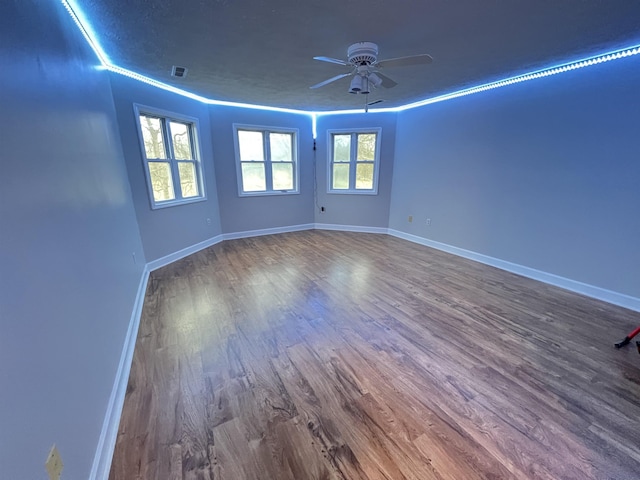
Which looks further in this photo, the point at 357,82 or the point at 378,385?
the point at 357,82

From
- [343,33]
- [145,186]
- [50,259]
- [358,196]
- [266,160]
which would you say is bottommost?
[358,196]

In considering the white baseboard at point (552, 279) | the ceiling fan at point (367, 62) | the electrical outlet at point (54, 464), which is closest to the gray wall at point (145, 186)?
the ceiling fan at point (367, 62)

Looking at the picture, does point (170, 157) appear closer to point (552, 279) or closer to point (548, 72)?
point (548, 72)

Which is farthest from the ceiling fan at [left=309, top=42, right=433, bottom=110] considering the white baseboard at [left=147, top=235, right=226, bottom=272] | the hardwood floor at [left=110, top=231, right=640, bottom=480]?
the white baseboard at [left=147, top=235, right=226, bottom=272]

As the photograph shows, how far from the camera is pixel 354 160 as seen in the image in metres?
5.44

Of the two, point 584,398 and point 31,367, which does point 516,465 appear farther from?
point 31,367

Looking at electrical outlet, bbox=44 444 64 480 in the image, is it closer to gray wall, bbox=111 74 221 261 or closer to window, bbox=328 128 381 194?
gray wall, bbox=111 74 221 261

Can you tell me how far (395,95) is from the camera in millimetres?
3830

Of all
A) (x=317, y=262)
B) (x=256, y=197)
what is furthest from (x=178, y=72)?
(x=317, y=262)

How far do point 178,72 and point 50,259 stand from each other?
2.80 meters

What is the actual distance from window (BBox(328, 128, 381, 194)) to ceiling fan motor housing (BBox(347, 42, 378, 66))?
302 cm

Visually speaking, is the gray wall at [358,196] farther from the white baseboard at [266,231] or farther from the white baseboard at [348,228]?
the white baseboard at [266,231]

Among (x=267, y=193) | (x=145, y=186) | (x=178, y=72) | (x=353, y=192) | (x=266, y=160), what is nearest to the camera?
(x=178, y=72)

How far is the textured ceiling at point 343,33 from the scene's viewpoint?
1.72 meters
